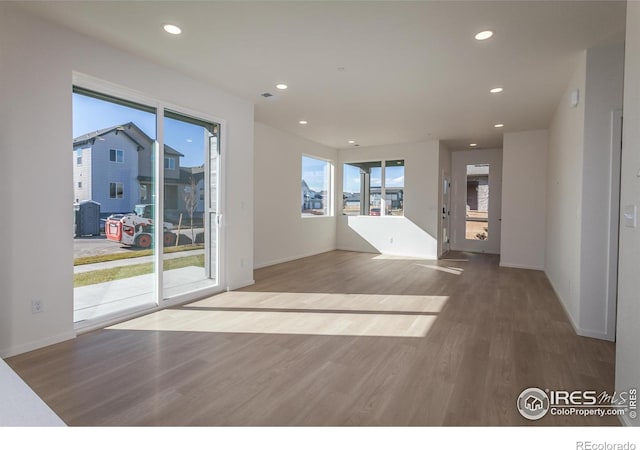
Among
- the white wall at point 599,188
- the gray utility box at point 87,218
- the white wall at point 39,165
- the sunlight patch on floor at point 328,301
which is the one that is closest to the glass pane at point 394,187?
the sunlight patch on floor at point 328,301

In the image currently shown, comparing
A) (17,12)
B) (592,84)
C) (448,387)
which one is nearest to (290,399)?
(448,387)

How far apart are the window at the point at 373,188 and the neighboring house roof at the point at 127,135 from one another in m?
5.59

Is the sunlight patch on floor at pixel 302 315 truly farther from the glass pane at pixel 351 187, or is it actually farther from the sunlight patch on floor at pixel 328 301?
the glass pane at pixel 351 187

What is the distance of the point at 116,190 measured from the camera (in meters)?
3.58

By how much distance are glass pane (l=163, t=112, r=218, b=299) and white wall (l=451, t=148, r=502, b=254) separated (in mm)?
6774

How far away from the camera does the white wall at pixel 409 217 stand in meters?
7.88

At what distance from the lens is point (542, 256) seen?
6590 millimetres

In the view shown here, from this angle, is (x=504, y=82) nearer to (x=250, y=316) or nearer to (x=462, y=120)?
(x=462, y=120)

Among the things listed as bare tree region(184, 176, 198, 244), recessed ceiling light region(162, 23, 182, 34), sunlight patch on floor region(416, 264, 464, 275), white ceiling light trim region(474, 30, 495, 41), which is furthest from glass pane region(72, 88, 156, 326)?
sunlight patch on floor region(416, 264, 464, 275)

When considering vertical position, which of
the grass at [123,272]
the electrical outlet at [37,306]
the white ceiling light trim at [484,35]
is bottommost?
the electrical outlet at [37,306]

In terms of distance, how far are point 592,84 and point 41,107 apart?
4910 millimetres

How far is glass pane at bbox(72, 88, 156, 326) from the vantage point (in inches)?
130

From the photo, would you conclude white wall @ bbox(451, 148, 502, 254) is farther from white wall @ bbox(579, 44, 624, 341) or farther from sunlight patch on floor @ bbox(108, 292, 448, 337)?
white wall @ bbox(579, 44, 624, 341)

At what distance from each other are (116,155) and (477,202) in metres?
8.21
